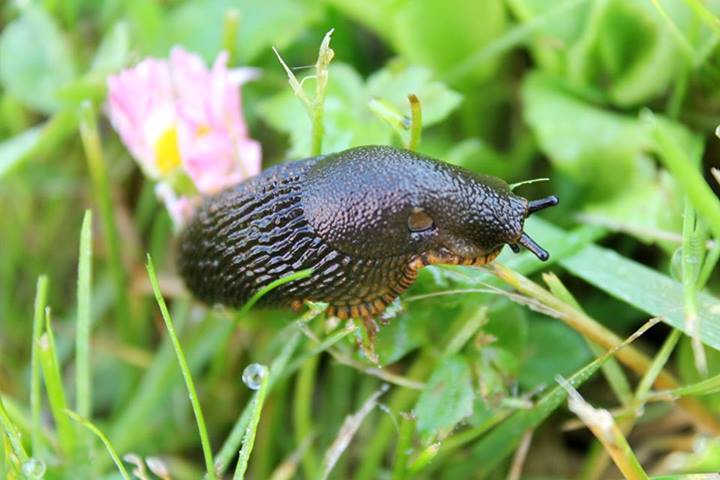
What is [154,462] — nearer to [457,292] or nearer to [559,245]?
[457,292]

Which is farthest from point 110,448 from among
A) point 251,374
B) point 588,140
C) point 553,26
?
point 553,26

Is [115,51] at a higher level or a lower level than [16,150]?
higher

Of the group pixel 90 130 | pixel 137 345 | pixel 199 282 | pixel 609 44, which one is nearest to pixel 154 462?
pixel 199 282

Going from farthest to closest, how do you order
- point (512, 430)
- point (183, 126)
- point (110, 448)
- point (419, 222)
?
point (183, 126) < point (512, 430) < point (419, 222) < point (110, 448)

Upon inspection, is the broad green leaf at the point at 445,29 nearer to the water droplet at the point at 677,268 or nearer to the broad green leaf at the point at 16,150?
the water droplet at the point at 677,268

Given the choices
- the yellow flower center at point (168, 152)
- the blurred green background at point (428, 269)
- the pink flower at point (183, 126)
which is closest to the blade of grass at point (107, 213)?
the blurred green background at point (428, 269)

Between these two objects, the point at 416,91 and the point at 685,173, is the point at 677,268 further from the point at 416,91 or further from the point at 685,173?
the point at 416,91
